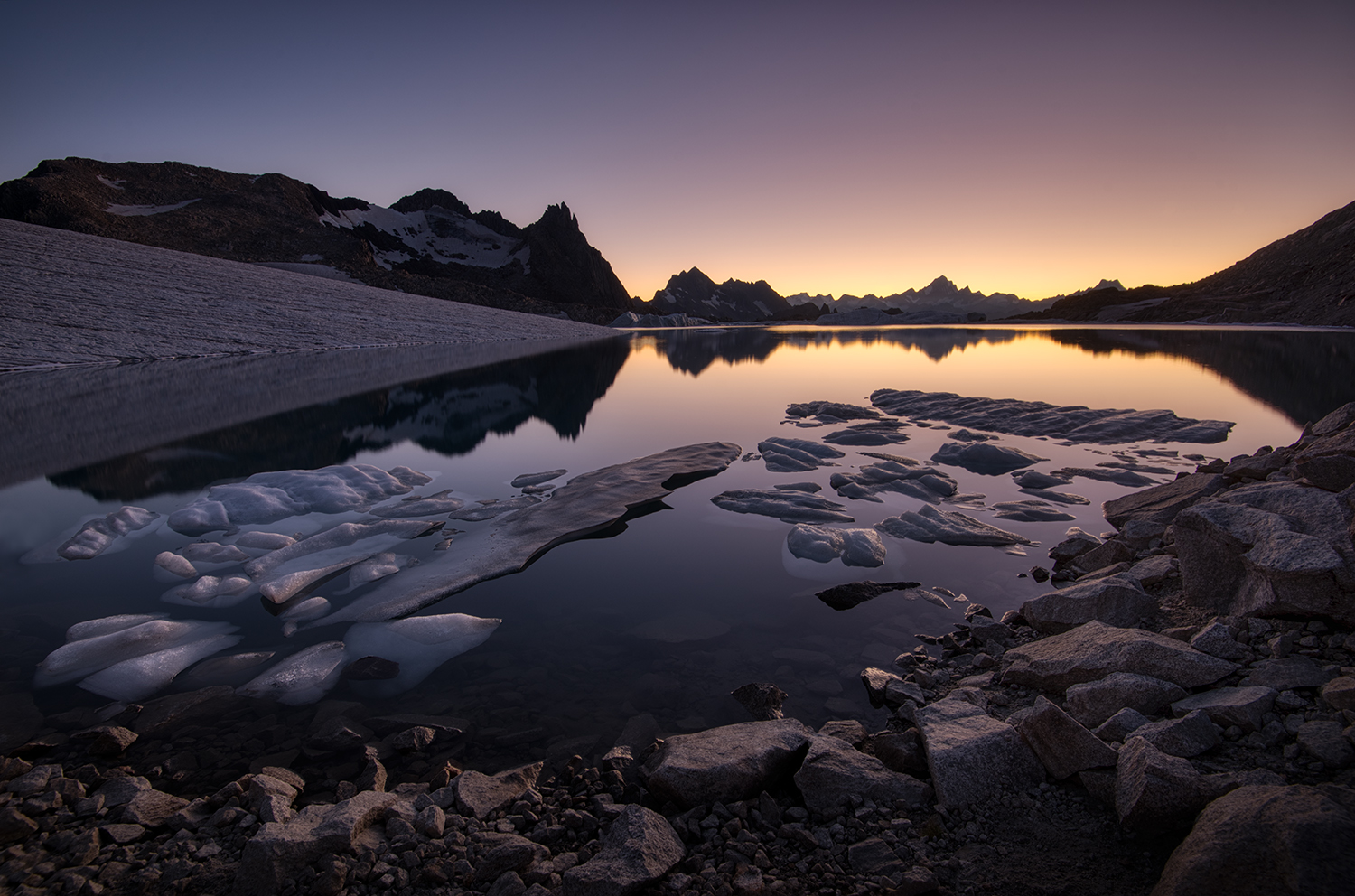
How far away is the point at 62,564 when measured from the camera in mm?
5836

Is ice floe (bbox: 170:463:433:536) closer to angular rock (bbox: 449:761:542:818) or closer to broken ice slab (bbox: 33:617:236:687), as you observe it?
broken ice slab (bbox: 33:617:236:687)

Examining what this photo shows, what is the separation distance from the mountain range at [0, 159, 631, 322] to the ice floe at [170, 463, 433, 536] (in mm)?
64869

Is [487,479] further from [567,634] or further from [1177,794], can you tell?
[1177,794]

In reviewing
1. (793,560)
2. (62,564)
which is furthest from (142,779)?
(793,560)

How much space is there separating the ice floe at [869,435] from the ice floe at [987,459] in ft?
6.53

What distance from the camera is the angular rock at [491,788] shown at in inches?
111

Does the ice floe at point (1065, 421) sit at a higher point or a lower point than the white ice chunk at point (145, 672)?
higher

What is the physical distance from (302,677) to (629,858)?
10.1ft

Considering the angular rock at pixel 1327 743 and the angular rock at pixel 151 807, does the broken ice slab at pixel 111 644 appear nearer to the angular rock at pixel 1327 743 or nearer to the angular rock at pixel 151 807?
the angular rock at pixel 151 807

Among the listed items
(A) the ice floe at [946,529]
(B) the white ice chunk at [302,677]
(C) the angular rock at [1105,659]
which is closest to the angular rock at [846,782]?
(C) the angular rock at [1105,659]

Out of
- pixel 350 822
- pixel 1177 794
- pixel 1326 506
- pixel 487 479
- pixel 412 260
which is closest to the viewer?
pixel 1177 794

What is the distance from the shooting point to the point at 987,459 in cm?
1026

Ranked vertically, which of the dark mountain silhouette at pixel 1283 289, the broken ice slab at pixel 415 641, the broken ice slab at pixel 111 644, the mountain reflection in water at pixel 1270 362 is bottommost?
the broken ice slab at pixel 415 641

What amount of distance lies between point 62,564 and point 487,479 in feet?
16.6
